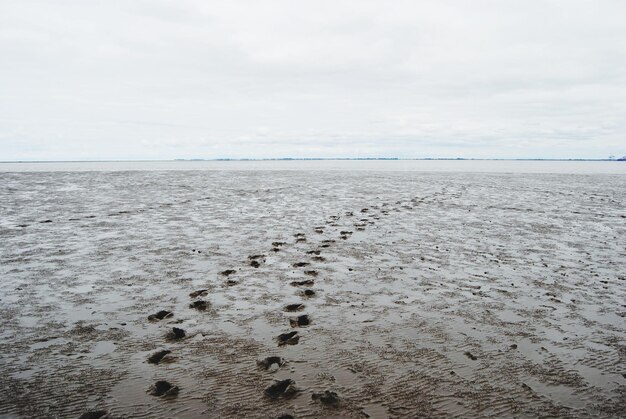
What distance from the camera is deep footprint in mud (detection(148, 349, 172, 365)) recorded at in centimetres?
618

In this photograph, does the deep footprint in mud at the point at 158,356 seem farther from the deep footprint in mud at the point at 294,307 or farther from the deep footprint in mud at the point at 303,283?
the deep footprint in mud at the point at 303,283

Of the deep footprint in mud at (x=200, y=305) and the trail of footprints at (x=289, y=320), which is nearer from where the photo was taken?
the trail of footprints at (x=289, y=320)

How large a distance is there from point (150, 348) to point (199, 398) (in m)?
1.81

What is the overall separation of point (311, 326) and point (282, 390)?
2.18m

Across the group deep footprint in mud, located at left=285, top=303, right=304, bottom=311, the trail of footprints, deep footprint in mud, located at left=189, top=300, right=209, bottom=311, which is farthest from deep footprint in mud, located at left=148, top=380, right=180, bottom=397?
deep footprint in mud, located at left=285, top=303, right=304, bottom=311

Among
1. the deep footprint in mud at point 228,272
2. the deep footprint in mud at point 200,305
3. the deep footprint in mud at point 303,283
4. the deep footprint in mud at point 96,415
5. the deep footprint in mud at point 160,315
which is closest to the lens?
the deep footprint in mud at point 96,415

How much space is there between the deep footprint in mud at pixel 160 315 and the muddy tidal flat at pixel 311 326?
0.12ft

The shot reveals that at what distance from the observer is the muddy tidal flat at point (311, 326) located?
5254 millimetres

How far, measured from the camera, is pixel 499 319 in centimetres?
793

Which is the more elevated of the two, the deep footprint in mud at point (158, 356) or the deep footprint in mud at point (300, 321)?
the deep footprint in mud at point (300, 321)

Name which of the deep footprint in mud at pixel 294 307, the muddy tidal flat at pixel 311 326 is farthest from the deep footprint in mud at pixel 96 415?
the deep footprint in mud at pixel 294 307

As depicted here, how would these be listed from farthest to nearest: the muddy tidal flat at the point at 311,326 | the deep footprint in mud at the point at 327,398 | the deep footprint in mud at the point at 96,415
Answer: the muddy tidal flat at the point at 311,326 < the deep footprint in mud at the point at 327,398 < the deep footprint in mud at the point at 96,415

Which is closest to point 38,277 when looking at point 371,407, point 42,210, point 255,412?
point 255,412

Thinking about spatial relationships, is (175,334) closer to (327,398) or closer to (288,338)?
(288,338)
